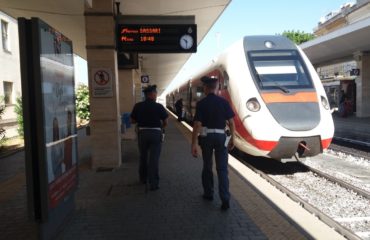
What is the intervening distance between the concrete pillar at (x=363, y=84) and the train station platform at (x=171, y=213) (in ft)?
82.2

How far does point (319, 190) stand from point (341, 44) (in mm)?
21695

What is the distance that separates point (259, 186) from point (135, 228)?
2.70 meters

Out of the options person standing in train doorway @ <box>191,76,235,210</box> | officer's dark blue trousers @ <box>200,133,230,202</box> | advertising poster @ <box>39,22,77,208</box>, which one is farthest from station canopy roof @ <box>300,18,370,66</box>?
advertising poster @ <box>39,22,77,208</box>

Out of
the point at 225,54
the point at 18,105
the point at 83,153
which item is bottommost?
the point at 83,153

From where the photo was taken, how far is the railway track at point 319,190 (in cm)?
618

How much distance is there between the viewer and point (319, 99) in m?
10.0

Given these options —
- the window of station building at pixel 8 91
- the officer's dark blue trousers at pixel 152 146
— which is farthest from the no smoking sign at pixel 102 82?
the window of station building at pixel 8 91

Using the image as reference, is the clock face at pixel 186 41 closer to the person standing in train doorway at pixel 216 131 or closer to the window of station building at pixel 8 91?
the person standing in train doorway at pixel 216 131

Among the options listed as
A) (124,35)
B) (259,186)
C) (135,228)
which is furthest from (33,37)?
(124,35)

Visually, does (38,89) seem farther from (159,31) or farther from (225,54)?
(225,54)

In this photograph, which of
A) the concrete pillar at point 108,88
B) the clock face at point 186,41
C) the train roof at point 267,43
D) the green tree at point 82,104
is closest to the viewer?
the concrete pillar at point 108,88

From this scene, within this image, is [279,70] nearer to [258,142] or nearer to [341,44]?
[258,142]

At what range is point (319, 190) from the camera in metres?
8.55

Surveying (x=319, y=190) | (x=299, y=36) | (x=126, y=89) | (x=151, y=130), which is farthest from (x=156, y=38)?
(x=299, y=36)
